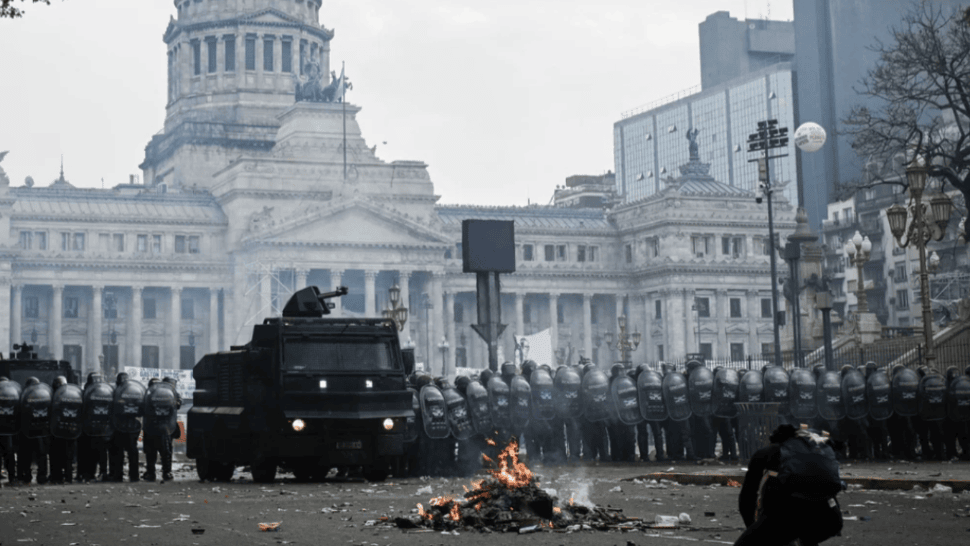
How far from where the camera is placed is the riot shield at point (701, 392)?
27.0 meters

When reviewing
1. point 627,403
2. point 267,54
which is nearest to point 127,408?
point 627,403

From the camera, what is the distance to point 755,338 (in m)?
105

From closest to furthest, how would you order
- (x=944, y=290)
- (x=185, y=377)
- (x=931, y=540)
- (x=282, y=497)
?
(x=931, y=540) → (x=282, y=497) → (x=185, y=377) → (x=944, y=290)

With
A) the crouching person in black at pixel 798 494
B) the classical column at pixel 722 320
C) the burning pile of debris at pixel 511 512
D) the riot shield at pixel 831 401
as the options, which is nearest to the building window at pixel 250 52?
the classical column at pixel 722 320

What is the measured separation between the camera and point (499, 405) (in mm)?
26547

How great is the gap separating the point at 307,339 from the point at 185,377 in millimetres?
33657

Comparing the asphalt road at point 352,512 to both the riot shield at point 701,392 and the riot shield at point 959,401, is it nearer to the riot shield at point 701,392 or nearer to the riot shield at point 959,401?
the riot shield at point 959,401

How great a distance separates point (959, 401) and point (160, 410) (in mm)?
13894

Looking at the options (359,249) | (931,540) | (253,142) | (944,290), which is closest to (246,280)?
(359,249)

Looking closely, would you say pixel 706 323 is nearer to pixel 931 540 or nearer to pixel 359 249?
pixel 359 249

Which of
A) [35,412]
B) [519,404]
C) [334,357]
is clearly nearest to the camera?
[334,357]

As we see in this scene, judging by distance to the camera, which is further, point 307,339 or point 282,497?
point 307,339

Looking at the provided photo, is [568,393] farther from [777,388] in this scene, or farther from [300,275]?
[300,275]

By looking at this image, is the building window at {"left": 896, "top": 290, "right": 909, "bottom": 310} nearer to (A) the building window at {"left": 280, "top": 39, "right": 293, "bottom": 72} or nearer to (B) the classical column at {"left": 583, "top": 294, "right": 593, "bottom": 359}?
(B) the classical column at {"left": 583, "top": 294, "right": 593, "bottom": 359}
